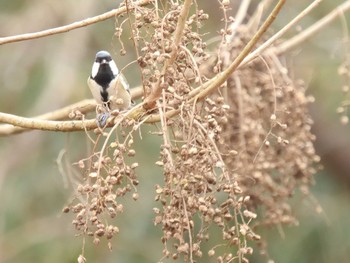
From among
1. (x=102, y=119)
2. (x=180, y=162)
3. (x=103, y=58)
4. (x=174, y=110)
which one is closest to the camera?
(x=180, y=162)

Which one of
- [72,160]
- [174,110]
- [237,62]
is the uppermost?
[72,160]

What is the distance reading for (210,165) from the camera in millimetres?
2301

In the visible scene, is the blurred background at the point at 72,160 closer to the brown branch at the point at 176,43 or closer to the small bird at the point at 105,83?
the small bird at the point at 105,83

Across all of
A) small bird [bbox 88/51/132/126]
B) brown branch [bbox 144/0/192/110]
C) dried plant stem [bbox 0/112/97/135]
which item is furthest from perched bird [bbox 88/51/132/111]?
brown branch [bbox 144/0/192/110]

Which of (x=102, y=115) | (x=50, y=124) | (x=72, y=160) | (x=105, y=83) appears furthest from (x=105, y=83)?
(x=72, y=160)

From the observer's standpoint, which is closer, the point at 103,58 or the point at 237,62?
the point at 237,62

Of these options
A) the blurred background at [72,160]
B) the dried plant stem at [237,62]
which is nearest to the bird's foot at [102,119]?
the dried plant stem at [237,62]

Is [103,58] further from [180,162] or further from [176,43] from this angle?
[180,162]

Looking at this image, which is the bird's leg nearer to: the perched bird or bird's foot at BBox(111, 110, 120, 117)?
bird's foot at BBox(111, 110, 120, 117)

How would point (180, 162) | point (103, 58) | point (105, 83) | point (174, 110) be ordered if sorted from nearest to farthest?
point (180, 162) → point (174, 110) → point (105, 83) → point (103, 58)

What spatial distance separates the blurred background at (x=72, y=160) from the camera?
6391 mm

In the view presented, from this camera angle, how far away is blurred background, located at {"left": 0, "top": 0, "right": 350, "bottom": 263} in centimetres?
639

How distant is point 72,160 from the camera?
20.4 ft

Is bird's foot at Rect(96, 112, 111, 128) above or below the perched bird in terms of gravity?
below
